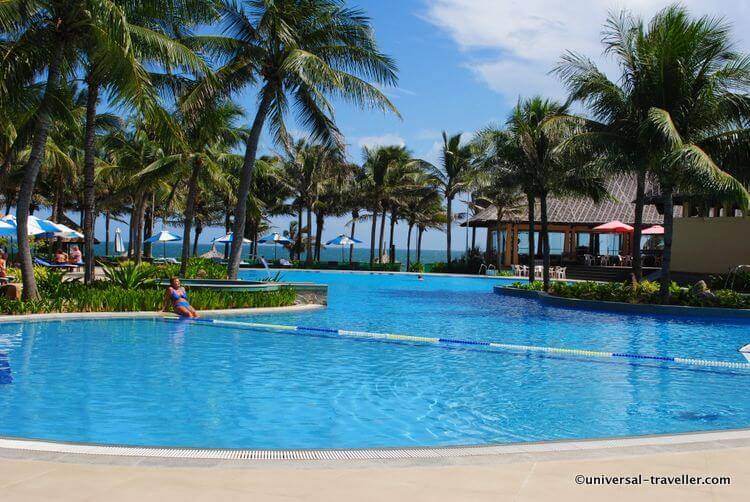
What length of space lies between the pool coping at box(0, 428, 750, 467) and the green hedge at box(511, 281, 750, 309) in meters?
16.4

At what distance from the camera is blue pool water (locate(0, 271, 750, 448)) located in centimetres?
717

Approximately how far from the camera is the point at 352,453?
5.30 meters

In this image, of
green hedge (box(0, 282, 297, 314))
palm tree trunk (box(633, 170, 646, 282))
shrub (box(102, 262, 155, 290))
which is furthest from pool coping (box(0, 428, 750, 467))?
palm tree trunk (box(633, 170, 646, 282))

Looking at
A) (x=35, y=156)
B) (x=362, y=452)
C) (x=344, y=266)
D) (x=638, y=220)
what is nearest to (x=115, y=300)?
(x=35, y=156)

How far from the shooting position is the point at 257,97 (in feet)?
67.4

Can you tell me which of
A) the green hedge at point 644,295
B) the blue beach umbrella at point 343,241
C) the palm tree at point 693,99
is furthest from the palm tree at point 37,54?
the blue beach umbrella at point 343,241

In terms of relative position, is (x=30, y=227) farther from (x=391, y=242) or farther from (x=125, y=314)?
(x=391, y=242)

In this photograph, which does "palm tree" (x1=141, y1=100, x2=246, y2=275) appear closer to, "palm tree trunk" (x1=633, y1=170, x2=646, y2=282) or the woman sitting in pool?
the woman sitting in pool

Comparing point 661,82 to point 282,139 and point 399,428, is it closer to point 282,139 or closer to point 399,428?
point 282,139

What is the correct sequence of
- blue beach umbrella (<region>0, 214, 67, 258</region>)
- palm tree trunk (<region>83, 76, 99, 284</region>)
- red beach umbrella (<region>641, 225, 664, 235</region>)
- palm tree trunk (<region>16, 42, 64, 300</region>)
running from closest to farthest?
1. palm tree trunk (<region>16, 42, 64, 300</region>)
2. palm tree trunk (<region>83, 76, 99, 284</region>)
3. blue beach umbrella (<region>0, 214, 67, 258</region>)
4. red beach umbrella (<region>641, 225, 664, 235</region>)

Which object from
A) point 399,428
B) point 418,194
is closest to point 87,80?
point 399,428

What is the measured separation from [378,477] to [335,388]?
4.63 metres

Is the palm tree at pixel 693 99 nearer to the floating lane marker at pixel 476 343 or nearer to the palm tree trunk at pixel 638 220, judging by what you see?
the palm tree trunk at pixel 638 220

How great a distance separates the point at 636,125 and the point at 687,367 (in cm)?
1134
